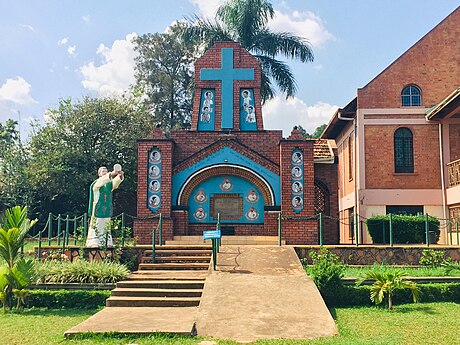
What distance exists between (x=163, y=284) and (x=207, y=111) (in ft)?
26.9

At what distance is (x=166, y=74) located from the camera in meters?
36.2

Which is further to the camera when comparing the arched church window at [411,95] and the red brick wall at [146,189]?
the arched church window at [411,95]

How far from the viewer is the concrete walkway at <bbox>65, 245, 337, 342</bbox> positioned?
776 centimetres

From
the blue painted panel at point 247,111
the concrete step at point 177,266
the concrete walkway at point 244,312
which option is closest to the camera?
the concrete walkway at point 244,312

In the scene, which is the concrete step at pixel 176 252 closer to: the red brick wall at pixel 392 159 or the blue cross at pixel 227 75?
the blue cross at pixel 227 75

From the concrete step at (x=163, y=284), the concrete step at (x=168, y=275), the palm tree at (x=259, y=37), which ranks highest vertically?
the palm tree at (x=259, y=37)

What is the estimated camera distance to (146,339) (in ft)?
24.0

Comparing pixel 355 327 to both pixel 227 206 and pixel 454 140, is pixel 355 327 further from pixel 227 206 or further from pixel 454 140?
pixel 454 140

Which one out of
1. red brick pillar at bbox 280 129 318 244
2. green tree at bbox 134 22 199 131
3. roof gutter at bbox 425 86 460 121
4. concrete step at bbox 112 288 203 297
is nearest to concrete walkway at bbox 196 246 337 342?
concrete step at bbox 112 288 203 297

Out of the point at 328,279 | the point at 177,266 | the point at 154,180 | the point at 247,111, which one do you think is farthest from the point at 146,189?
the point at 328,279

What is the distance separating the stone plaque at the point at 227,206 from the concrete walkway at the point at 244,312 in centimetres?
467

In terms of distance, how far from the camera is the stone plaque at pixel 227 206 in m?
16.2

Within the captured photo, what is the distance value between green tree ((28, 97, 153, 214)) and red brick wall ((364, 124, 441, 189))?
12.3 meters

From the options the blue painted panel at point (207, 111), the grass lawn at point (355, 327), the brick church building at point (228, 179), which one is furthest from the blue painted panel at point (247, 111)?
the grass lawn at point (355, 327)
